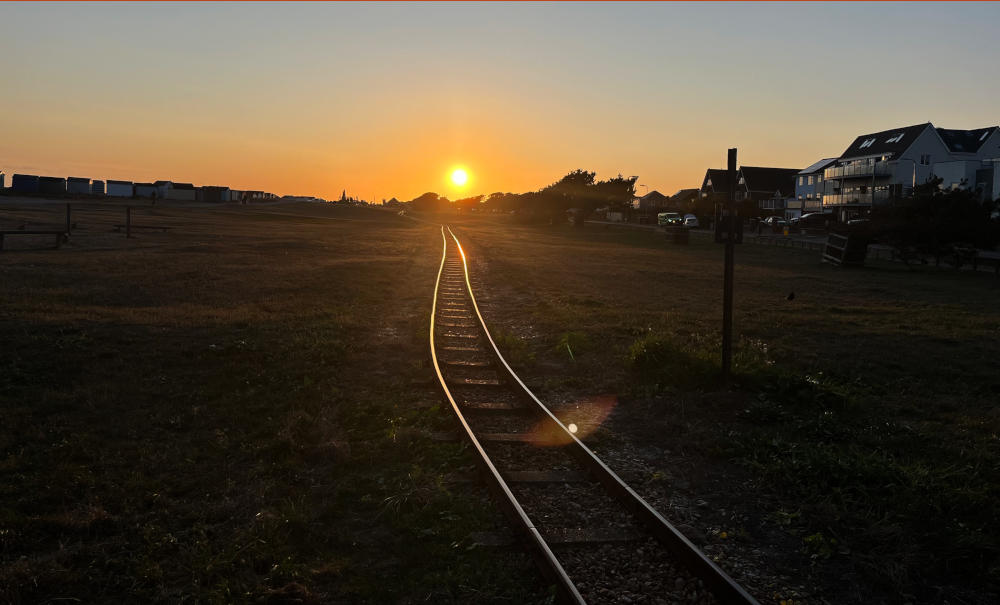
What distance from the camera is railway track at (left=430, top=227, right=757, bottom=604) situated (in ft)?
16.3

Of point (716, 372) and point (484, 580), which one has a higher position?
point (716, 372)

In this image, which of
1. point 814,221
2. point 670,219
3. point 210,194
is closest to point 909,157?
point 814,221

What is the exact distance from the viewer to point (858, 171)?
285 ft

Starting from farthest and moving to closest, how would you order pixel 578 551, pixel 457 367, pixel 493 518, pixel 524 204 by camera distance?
1. pixel 524 204
2. pixel 457 367
3. pixel 493 518
4. pixel 578 551

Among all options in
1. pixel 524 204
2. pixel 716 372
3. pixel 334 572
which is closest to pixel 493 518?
Result: pixel 334 572

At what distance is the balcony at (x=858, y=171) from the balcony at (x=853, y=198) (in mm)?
2533

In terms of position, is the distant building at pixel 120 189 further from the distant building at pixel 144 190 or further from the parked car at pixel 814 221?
the parked car at pixel 814 221

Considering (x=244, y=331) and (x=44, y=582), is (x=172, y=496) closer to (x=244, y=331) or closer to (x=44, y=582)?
(x=44, y=582)

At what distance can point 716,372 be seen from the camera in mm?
10938

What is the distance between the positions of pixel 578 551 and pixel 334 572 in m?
2.01

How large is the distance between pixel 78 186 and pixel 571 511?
139649 mm

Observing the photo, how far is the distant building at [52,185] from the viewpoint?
374 ft

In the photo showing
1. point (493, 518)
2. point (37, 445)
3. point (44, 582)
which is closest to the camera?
point (44, 582)

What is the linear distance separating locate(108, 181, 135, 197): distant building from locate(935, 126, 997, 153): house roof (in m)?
136
